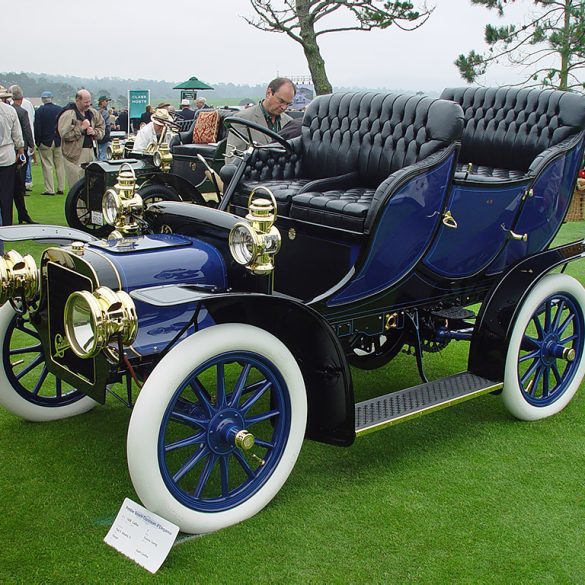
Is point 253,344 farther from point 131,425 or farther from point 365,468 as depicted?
point 365,468

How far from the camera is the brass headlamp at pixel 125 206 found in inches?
129

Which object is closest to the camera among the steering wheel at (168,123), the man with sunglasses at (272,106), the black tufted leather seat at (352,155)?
the black tufted leather seat at (352,155)

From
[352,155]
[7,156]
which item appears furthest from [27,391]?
[7,156]

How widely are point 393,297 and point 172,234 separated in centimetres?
99

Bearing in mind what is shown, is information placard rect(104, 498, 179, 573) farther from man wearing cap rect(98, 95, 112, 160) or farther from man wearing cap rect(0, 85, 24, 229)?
man wearing cap rect(98, 95, 112, 160)

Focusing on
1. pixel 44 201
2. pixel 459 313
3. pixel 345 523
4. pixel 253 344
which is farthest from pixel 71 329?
pixel 44 201

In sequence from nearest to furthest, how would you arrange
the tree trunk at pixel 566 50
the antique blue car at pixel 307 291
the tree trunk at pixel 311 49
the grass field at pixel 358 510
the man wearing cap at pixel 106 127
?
1. the grass field at pixel 358 510
2. the antique blue car at pixel 307 291
3. the tree trunk at pixel 566 50
4. the man wearing cap at pixel 106 127
5. the tree trunk at pixel 311 49

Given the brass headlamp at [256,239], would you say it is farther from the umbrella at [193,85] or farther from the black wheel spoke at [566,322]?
the umbrella at [193,85]

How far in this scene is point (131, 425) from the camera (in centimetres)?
234

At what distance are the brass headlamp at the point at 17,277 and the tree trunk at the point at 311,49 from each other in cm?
1142

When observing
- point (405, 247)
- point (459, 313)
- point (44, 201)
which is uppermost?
point (405, 247)

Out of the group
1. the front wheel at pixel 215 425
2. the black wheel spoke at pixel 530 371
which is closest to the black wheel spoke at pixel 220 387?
the front wheel at pixel 215 425

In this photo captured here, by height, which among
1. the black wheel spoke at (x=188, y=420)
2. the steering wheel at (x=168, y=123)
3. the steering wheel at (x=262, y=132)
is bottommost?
the black wheel spoke at (x=188, y=420)

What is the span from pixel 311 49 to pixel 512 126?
10.3 metres
